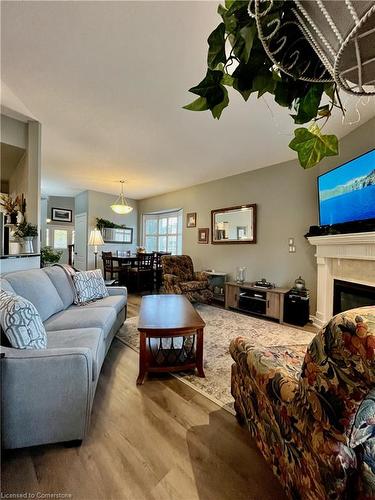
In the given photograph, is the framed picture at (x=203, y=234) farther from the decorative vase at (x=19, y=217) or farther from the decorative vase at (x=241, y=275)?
the decorative vase at (x=19, y=217)

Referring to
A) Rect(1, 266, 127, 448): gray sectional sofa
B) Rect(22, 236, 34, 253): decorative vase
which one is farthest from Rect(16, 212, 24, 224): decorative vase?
Rect(1, 266, 127, 448): gray sectional sofa

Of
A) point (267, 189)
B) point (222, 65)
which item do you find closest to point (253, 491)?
point (222, 65)

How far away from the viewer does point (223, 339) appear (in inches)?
110

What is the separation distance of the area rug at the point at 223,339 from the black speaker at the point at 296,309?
0.58ft

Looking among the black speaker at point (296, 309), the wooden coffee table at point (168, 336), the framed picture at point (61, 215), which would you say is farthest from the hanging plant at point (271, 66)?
the framed picture at point (61, 215)

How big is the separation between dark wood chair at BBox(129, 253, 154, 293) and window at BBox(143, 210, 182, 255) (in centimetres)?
99

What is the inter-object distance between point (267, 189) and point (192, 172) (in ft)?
4.77

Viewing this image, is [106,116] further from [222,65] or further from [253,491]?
[253,491]

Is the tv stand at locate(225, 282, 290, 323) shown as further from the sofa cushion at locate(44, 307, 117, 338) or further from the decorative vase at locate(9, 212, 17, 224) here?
the decorative vase at locate(9, 212, 17, 224)

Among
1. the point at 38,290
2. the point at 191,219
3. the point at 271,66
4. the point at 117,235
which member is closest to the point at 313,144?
the point at 271,66

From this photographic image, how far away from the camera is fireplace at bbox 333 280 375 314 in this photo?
2496 mm

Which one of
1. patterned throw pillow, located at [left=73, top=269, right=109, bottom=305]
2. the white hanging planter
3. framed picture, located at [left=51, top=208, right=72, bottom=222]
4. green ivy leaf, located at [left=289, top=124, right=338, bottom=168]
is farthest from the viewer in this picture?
framed picture, located at [left=51, top=208, right=72, bottom=222]

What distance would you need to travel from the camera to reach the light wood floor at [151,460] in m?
1.08

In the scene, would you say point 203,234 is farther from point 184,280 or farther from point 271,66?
point 271,66
